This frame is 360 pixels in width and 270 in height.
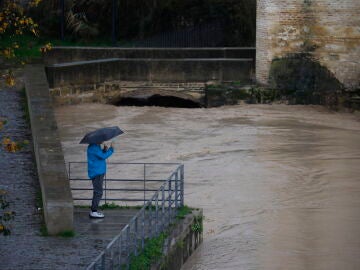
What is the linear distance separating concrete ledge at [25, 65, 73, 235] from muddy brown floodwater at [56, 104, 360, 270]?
72.6 inches

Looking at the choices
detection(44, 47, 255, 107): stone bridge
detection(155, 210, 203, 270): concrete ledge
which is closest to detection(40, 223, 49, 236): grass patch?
detection(155, 210, 203, 270): concrete ledge

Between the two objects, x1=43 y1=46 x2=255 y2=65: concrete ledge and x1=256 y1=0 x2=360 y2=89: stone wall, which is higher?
x1=256 y1=0 x2=360 y2=89: stone wall

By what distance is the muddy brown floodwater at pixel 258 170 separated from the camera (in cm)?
1522

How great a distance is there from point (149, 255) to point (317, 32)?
19.5m

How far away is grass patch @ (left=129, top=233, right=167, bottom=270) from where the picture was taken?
10.9m

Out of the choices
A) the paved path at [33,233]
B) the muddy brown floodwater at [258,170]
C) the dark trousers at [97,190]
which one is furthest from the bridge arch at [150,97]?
the dark trousers at [97,190]

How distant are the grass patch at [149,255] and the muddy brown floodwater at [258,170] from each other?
4.41ft

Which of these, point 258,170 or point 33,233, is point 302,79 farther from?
point 33,233

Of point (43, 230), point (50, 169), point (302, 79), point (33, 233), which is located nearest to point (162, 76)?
point (302, 79)

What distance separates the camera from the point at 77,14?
122 feet

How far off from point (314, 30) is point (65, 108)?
7.58m

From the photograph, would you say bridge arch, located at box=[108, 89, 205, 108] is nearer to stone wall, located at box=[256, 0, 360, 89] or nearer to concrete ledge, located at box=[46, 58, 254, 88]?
concrete ledge, located at box=[46, 58, 254, 88]

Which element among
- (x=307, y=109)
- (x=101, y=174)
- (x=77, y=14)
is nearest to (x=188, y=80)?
(x=307, y=109)

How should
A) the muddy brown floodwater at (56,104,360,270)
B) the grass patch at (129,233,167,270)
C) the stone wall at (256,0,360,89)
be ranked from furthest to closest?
the stone wall at (256,0,360,89), the muddy brown floodwater at (56,104,360,270), the grass patch at (129,233,167,270)
